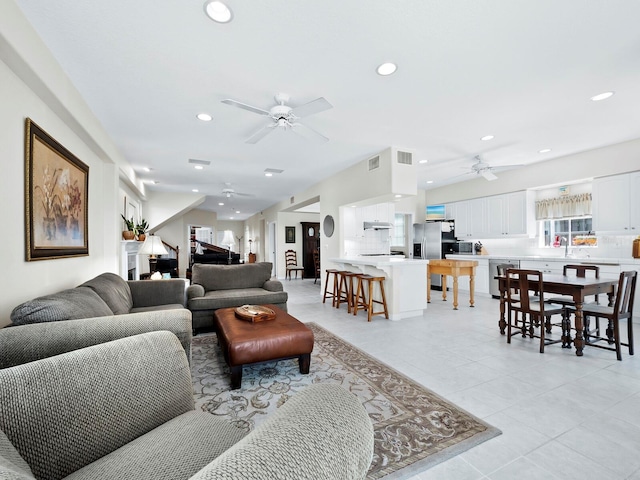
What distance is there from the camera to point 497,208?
643 centimetres

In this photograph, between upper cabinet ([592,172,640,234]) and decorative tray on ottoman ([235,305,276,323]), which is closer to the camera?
decorative tray on ottoman ([235,305,276,323])

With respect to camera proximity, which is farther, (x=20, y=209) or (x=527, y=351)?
(x=527, y=351)

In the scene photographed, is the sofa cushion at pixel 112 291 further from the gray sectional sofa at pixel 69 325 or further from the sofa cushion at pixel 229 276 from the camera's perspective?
the sofa cushion at pixel 229 276

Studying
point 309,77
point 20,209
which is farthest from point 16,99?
point 309,77

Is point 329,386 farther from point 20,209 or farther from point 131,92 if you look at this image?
point 131,92

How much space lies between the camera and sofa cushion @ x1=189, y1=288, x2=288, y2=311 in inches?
150

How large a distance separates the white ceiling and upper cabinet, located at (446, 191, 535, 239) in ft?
5.87

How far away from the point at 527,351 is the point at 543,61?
2708 millimetres

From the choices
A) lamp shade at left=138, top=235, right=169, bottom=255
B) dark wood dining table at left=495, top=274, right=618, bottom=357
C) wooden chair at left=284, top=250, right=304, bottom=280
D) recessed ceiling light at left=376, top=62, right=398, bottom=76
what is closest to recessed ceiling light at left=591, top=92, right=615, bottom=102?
dark wood dining table at left=495, top=274, right=618, bottom=357

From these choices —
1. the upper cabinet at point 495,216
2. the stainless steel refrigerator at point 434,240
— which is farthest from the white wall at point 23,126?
the upper cabinet at point 495,216

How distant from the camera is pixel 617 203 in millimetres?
4566

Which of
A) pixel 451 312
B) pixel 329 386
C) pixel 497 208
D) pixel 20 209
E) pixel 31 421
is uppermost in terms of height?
pixel 497 208

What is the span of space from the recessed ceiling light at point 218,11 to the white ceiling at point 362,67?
0.06 m

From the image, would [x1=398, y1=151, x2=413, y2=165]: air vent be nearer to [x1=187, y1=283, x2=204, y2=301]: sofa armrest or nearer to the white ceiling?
the white ceiling
